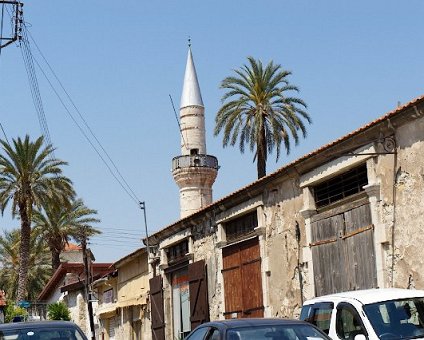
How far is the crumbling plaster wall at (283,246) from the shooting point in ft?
64.2

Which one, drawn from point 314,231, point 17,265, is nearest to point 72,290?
point 17,265

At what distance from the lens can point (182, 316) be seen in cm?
2777

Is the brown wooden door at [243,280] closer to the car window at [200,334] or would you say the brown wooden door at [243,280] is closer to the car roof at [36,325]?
the car roof at [36,325]

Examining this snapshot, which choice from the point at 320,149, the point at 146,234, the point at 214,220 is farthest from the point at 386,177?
the point at 146,234

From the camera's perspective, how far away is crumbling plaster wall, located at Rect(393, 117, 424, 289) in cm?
1503

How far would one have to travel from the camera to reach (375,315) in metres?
10.4

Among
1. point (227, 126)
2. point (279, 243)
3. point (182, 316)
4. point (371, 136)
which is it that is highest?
point (227, 126)

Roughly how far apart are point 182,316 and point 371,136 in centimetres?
1364

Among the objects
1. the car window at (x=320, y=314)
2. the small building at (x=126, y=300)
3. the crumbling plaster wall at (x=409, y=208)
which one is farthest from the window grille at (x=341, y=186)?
the small building at (x=126, y=300)

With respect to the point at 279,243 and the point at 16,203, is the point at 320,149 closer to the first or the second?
the point at 279,243

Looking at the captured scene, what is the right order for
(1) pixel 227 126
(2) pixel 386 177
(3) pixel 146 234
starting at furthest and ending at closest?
(1) pixel 227 126
(3) pixel 146 234
(2) pixel 386 177

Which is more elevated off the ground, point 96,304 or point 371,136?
point 371,136

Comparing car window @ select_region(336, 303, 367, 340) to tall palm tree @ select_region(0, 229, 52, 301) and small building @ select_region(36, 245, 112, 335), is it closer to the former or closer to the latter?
small building @ select_region(36, 245, 112, 335)

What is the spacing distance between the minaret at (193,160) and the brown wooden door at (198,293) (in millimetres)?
17698
